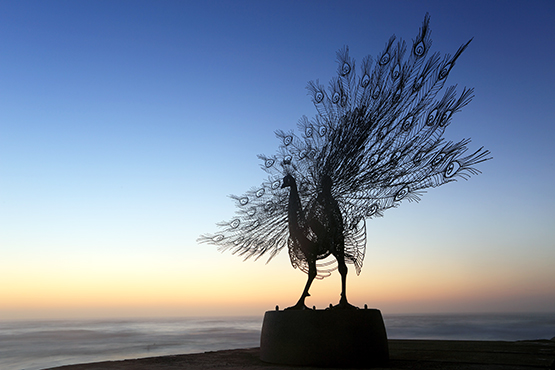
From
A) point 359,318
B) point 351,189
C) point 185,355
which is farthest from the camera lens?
point 185,355

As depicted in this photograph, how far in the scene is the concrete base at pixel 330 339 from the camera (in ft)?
22.6

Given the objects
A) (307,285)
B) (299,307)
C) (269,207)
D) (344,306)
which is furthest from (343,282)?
(269,207)

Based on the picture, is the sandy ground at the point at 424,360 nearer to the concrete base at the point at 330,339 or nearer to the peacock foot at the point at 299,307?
the concrete base at the point at 330,339

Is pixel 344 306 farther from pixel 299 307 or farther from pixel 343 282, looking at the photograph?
pixel 299 307

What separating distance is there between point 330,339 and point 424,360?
6.73ft

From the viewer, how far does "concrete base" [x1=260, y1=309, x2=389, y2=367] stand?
22.6ft

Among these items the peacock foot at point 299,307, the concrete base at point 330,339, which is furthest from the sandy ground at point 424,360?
the peacock foot at point 299,307

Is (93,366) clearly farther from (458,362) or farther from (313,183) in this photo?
(458,362)

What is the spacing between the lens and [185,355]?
9.09 m

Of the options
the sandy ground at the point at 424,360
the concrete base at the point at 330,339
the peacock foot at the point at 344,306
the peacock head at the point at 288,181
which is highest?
the peacock head at the point at 288,181

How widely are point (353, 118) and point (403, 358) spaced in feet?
14.4

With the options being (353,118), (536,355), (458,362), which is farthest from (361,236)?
(536,355)

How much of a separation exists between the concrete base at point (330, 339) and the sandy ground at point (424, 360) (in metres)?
0.22

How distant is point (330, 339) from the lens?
6914 mm
